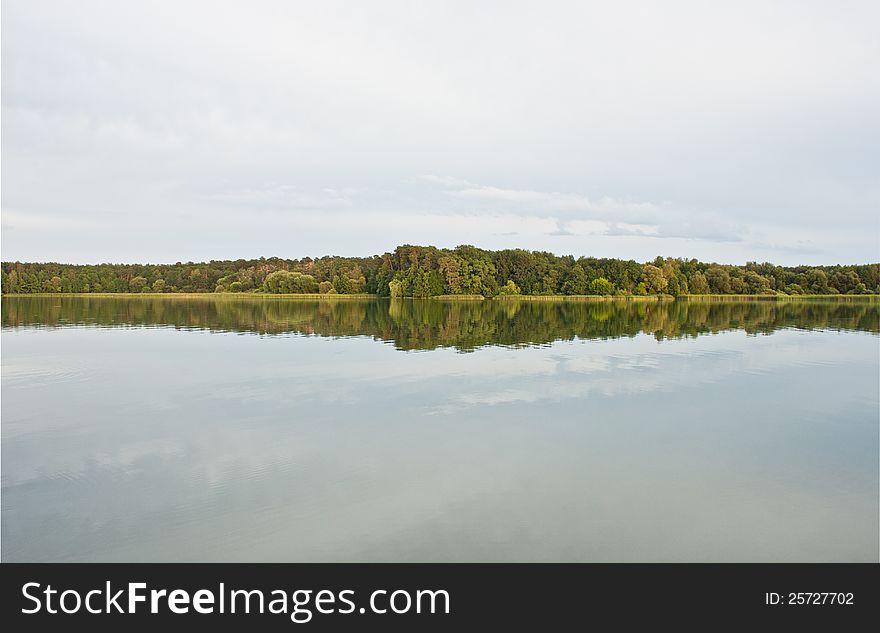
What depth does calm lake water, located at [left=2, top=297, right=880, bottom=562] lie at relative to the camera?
654 centimetres

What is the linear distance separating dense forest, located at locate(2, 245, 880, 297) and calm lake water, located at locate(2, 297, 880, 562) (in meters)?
87.5

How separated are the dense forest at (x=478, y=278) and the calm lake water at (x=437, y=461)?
87469mm

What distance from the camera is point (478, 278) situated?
105 metres

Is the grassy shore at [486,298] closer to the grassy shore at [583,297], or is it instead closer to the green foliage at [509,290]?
the grassy shore at [583,297]

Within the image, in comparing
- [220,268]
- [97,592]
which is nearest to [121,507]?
[97,592]

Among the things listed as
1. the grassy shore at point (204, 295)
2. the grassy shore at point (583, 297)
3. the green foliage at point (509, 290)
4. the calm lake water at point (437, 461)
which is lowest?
the calm lake water at point (437, 461)

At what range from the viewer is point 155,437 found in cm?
1070

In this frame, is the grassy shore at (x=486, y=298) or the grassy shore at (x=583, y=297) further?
the grassy shore at (x=486, y=298)

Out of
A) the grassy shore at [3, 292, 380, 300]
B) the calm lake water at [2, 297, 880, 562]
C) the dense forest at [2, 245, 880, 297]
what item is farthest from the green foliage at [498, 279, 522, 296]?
the calm lake water at [2, 297, 880, 562]

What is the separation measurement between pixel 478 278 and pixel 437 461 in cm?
9611

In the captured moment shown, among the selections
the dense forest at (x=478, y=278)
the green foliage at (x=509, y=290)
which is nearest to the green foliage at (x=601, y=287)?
the dense forest at (x=478, y=278)

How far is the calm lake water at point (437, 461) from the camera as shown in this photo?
6.54 meters

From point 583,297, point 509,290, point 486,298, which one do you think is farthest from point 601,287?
point 486,298

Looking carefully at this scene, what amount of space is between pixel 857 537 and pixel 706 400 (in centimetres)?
784
